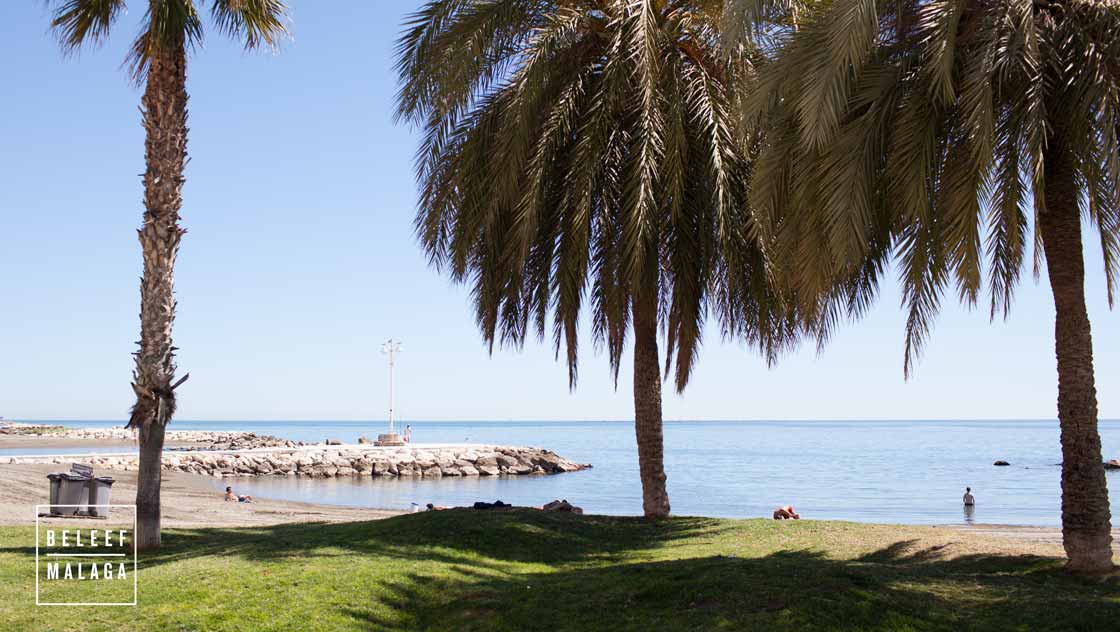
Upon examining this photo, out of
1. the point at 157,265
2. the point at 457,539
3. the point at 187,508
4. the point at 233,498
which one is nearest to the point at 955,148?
the point at 457,539

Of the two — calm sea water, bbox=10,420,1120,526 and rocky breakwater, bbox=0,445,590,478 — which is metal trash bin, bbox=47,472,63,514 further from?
rocky breakwater, bbox=0,445,590,478

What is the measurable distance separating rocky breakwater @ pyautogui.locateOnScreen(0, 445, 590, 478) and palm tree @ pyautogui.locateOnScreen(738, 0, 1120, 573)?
41.7m

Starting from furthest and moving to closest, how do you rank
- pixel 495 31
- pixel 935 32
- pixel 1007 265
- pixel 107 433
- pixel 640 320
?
pixel 107 433 → pixel 640 320 → pixel 495 31 → pixel 1007 265 → pixel 935 32

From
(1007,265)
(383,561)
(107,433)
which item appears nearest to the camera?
(383,561)

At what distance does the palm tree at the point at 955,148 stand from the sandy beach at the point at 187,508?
13.5 meters

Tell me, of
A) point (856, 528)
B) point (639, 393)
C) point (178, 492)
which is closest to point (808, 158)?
point (639, 393)

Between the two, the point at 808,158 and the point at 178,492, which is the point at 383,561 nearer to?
the point at 808,158

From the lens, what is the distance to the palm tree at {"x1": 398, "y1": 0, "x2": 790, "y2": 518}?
13.7 meters

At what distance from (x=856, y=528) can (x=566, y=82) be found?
8974 mm

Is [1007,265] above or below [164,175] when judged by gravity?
below

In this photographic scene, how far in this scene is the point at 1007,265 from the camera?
12539 mm

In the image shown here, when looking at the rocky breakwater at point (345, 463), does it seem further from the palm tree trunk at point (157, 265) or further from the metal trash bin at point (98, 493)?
the palm tree trunk at point (157, 265)

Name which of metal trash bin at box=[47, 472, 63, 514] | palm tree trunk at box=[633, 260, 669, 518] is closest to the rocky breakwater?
metal trash bin at box=[47, 472, 63, 514]

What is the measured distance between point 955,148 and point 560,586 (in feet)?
21.6
